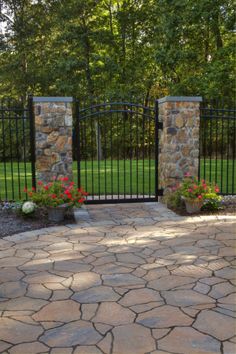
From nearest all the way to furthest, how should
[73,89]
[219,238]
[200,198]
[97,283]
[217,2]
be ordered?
1. [97,283]
2. [219,238]
3. [200,198]
4. [217,2]
5. [73,89]

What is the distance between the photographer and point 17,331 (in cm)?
274

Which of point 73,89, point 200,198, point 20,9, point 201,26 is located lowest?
point 200,198

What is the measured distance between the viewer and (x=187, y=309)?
3.03 meters

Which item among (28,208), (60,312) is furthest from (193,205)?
(60,312)

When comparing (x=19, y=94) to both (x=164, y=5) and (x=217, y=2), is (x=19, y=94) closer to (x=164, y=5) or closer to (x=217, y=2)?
(x=164, y=5)

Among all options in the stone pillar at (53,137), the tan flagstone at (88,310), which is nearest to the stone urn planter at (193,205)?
the stone pillar at (53,137)

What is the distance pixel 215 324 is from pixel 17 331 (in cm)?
145

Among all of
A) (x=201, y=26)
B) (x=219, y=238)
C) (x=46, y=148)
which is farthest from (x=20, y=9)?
(x=219, y=238)

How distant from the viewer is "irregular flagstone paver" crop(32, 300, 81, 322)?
2.91m

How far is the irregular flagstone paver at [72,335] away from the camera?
2576 millimetres

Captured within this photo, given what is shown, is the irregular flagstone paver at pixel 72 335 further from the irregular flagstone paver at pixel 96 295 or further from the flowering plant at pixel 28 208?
the flowering plant at pixel 28 208

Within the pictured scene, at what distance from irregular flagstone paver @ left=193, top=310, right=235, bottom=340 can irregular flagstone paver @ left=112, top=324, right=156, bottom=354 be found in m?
0.40

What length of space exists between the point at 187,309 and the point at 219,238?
2.14m

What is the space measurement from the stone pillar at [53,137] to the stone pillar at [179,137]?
5.93 ft
